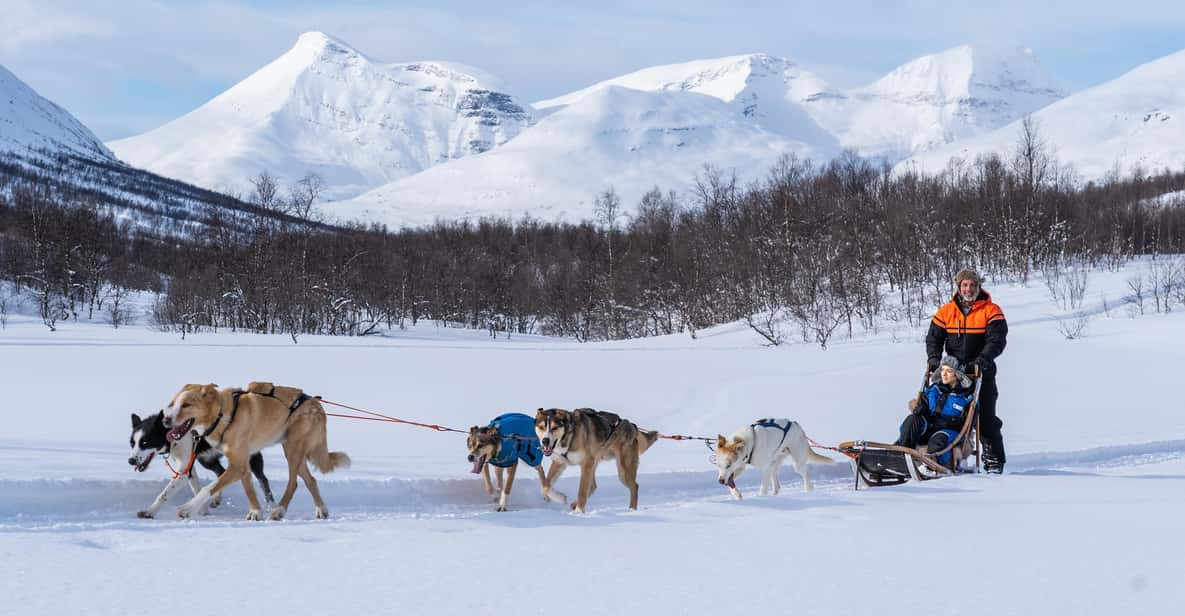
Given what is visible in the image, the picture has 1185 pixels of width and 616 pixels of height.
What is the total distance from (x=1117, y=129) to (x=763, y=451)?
13813 cm

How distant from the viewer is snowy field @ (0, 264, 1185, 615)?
9.89 feet

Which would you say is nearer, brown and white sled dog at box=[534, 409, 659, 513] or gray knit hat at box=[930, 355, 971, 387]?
brown and white sled dog at box=[534, 409, 659, 513]

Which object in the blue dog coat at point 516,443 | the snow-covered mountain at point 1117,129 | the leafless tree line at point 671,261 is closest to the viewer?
the blue dog coat at point 516,443

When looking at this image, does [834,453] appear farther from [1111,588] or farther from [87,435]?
[87,435]

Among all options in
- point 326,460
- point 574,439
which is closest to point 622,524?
point 574,439

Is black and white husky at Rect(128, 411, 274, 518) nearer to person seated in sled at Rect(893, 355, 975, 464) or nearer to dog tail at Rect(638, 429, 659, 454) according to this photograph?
dog tail at Rect(638, 429, 659, 454)

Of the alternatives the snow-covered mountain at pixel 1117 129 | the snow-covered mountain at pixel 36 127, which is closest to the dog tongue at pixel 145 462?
the snow-covered mountain at pixel 1117 129

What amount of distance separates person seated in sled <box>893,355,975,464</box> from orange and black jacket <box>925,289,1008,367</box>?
0.42ft

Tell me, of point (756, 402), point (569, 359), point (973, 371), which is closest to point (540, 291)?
point (569, 359)

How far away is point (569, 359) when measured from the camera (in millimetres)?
15977

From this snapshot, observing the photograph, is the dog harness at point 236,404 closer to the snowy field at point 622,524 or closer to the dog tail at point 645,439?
the snowy field at point 622,524

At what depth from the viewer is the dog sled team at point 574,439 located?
486cm

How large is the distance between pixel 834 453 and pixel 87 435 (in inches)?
264

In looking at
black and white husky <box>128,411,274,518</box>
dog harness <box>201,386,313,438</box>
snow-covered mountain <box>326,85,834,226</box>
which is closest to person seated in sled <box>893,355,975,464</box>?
dog harness <box>201,386,313,438</box>
